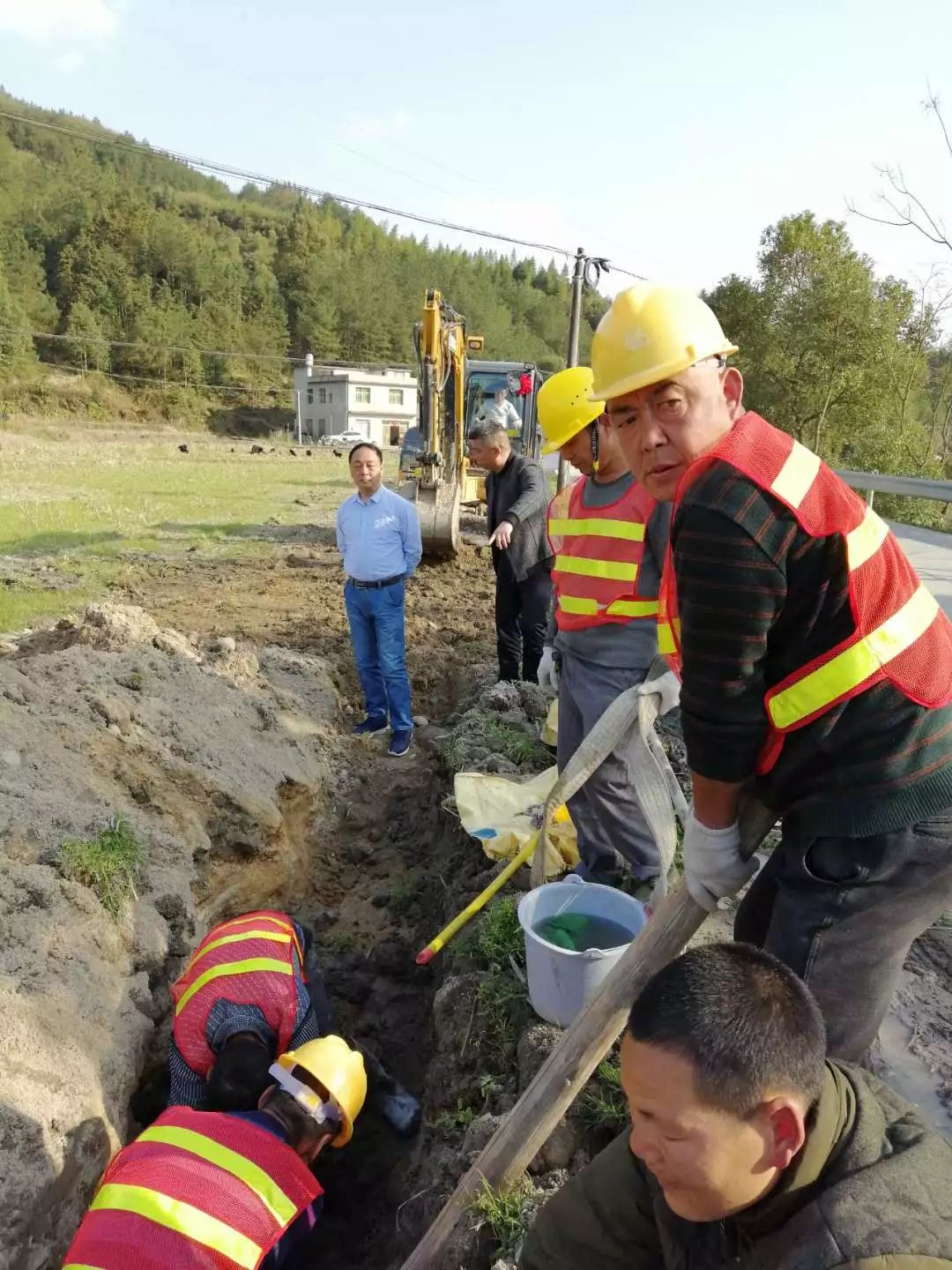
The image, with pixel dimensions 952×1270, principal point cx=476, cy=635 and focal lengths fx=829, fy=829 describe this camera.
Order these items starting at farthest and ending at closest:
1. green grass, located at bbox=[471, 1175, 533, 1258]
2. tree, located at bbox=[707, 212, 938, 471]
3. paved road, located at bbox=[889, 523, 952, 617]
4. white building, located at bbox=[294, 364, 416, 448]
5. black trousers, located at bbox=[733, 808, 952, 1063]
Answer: white building, located at bbox=[294, 364, 416, 448], tree, located at bbox=[707, 212, 938, 471], paved road, located at bbox=[889, 523, 952, 617], green grass, located at bbox=[471, 1175, 533, 1258], black trousers, located at bbox=[733, 808, 952, 1063]

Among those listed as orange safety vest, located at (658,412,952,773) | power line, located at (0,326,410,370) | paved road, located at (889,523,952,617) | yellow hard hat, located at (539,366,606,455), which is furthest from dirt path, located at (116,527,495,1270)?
power line, located at (0,326,410,370)

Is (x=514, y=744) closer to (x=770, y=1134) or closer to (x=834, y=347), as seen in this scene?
(x=770, y=1134)

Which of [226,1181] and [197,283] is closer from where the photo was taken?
[226,1181]

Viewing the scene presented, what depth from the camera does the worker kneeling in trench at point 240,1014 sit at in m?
2.35

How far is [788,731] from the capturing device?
1.54 metres

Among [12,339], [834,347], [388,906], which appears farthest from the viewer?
[12,339]

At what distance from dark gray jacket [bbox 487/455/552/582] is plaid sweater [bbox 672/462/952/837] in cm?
418

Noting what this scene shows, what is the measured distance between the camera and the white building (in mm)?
59406

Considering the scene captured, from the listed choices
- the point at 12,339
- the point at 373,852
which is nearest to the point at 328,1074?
the point at 373,852

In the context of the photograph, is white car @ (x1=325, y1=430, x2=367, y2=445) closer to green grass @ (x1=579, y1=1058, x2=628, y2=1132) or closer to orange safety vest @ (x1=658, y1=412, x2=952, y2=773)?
green grass @ (x1=579, y1=1058, x2=628, y2=1132)

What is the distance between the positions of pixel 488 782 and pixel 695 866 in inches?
91.4

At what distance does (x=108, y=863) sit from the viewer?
346 cm

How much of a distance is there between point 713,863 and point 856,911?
0.96 ft

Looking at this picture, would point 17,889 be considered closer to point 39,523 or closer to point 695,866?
point 695,866
